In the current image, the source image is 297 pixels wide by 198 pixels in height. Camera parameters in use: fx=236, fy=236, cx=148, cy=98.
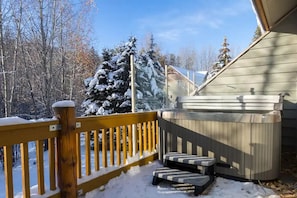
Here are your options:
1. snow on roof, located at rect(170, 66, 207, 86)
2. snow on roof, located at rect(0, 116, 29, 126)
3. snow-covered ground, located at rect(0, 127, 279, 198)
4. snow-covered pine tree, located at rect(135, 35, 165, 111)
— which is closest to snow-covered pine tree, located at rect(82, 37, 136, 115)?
snow-covered pine tree, located at rect(135, 35, 165, 111)

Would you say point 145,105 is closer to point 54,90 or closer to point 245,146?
point 245,146

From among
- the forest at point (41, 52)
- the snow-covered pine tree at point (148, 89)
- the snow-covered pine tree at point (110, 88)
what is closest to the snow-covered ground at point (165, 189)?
the snow-covered pine tree at point (148, 89)

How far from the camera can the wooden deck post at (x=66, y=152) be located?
7.68ft

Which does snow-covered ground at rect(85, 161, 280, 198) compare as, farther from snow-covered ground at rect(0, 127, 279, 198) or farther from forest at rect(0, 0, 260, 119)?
forest at rect(0, 0, 260, 119)

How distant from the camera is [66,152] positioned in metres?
2.35

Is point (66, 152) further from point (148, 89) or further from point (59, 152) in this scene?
point (148, 89)

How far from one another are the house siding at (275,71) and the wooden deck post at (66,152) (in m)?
3.68

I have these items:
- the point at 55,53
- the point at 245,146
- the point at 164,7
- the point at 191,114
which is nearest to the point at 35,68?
the point at 55,53

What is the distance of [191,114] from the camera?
11.2 ft

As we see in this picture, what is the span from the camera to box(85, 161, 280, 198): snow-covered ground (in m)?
2.64

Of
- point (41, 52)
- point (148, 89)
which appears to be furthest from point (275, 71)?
point (41, 52)

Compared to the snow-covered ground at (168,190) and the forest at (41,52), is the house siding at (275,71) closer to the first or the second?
the snow-covered ground at (168,190)

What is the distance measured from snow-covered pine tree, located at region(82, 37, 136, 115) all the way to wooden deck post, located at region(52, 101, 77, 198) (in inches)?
197

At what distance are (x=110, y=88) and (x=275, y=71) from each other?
479cm
